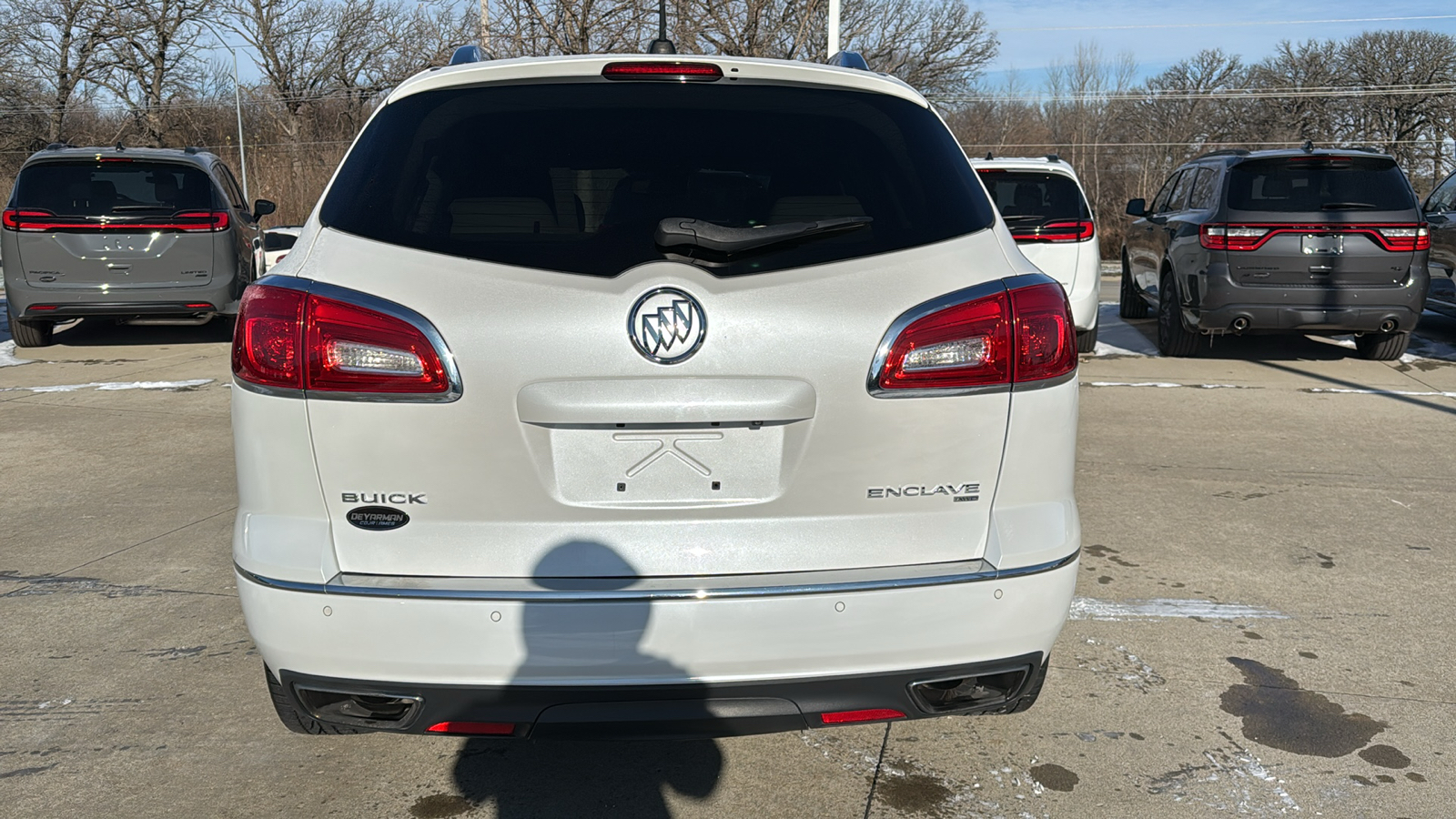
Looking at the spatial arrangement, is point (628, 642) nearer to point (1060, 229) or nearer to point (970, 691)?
point (970, 691)

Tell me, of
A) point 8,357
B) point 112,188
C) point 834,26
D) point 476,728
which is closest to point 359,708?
point 476,728

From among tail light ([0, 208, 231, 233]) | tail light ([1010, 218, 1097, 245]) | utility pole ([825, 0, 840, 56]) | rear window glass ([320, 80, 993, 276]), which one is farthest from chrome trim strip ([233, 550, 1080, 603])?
utility pole ([825, 0, 840, 56])

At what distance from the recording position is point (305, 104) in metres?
50.8

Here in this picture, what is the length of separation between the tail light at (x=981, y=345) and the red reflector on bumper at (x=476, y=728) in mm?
1026

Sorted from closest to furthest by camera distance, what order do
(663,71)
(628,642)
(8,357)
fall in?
(628,642) < (663,71) < (8,357)

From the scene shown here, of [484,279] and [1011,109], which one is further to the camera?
[1011,109]

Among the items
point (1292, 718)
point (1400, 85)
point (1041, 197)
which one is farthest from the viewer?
point (1400, 85)

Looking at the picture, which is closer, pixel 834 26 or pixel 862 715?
pixel 862 715

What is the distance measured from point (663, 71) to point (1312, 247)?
8.09 metres

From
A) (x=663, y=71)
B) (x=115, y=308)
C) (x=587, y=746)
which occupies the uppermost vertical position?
(x=663, y=71)

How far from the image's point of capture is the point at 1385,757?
Result: 10.5 feet

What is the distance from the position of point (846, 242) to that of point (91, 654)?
295 centimetres

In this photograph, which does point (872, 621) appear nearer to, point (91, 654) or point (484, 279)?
point (484, 279)

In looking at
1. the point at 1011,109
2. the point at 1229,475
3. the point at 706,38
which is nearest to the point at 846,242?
the point at 1229,475
